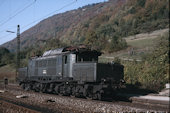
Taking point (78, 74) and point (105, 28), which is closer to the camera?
point (78, 74)

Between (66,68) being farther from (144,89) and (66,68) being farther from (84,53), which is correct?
(144,89)

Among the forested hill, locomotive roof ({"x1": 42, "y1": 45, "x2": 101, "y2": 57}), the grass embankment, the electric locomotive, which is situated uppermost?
the forested hill

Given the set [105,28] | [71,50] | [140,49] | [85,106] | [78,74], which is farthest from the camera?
[105,28]

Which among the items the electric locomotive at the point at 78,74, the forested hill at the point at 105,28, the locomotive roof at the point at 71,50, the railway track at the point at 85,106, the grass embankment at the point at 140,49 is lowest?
the railway track at the point at 85,106

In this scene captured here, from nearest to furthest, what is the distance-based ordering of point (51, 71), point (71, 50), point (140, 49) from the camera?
point (71, 50) → point (51, 71) → point (140, 49)

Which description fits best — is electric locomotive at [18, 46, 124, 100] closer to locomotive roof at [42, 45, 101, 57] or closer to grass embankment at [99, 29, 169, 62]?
locomotive roof at [42, 45, 101, 57]

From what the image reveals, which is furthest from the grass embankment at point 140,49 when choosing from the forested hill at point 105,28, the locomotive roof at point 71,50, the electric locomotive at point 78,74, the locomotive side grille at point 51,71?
the locomotive side grille at point 51,71

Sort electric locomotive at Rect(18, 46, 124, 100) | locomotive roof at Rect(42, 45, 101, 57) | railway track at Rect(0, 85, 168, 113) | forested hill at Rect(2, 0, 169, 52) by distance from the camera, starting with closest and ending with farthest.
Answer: railway track at Rect(0, 85, 168, 113) < electric locomotive at Rect(18, 46, 124, 100) < locomotive roof at Rect(42, 45, 101, 57) < forested hill at Rect(2, 0, 169, 52)

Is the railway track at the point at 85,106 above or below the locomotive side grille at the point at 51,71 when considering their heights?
below

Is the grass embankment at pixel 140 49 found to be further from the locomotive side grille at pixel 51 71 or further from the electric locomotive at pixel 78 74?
the locomotive side grille at pixel 51 71

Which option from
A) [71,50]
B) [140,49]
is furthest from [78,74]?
[140,49]

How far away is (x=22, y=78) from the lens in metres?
24.2

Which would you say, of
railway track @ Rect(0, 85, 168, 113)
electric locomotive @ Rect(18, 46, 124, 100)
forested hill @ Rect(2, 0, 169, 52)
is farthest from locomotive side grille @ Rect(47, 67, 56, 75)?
forested hill @ Rect(2, 0, 169, 52)

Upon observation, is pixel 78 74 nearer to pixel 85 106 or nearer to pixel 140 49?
pixel 85 106
